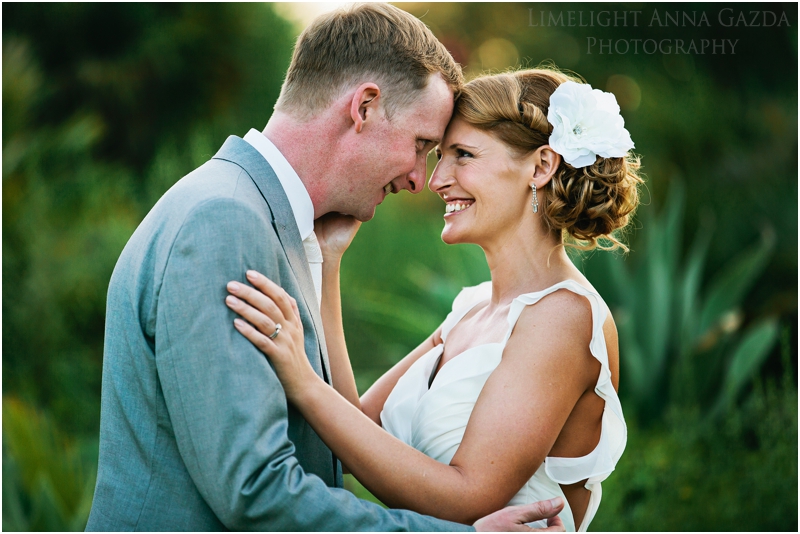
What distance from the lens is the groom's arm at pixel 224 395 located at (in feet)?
6.48

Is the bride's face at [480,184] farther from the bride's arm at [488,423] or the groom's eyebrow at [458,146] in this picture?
the bride's arm at [488,423]

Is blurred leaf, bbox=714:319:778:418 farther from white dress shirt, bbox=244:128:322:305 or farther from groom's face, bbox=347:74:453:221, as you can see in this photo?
white dress shirt, bbox=244:128:322:305

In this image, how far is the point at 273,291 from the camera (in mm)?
2096

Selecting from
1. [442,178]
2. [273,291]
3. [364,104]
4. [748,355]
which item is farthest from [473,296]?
[748,355]

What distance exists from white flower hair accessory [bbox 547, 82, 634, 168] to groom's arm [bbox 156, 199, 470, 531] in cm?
138

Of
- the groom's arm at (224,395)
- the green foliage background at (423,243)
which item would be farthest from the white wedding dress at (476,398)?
the green foliage background at (423,243)

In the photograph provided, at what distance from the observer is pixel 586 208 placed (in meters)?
2.94

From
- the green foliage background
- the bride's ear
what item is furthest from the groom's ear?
the green foliage background

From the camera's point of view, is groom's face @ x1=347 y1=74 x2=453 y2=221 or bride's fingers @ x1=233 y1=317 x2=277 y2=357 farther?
groom's face @ x1=347 y1=74 x2=453 y2=221

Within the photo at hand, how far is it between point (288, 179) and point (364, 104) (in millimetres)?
381

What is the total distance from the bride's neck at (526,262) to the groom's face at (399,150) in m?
0.46

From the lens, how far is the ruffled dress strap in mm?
2602

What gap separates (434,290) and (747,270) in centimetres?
251

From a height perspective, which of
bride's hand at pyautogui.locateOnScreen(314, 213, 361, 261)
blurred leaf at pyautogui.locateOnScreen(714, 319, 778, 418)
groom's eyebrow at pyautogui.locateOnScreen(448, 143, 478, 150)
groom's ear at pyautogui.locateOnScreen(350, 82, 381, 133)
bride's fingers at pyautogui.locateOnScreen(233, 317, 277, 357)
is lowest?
blurred leaf at pyautogui.locateOnScreen(714, 319, 778, 418)
